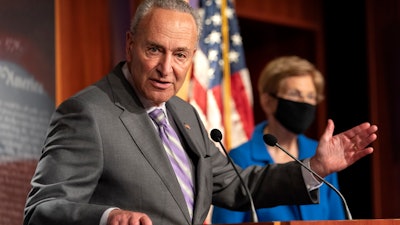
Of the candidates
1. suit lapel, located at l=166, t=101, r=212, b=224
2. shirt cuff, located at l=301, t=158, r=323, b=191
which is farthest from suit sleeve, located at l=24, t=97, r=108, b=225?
shirt cuff, located at l=301, t=158, r=323, b=191

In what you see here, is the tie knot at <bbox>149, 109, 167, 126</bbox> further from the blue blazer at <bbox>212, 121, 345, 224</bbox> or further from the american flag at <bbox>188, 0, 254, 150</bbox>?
the american flag at <bbox>188, 0, 254, 150</bbox>

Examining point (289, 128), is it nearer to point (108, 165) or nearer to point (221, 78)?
point (221, 78)

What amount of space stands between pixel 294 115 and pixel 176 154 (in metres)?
1.71

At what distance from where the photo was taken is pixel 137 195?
9.89 feet

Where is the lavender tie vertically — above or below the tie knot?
below

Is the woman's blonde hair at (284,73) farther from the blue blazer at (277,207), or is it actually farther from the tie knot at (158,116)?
the tie knot at (158,116)

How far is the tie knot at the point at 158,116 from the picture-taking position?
128 inches

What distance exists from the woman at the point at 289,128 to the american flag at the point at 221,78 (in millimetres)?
550

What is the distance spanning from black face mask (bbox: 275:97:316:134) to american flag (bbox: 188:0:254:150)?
2.42ft

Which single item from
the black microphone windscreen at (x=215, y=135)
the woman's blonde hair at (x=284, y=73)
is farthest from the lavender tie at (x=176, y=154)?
the woman's blonde hair at (x=284, y=73)

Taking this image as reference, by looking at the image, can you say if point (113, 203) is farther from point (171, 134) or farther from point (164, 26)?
point (164, 26)

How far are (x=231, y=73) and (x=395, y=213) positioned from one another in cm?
192

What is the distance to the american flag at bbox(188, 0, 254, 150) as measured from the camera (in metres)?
5.48

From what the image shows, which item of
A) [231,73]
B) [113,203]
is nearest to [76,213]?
[113,203]
